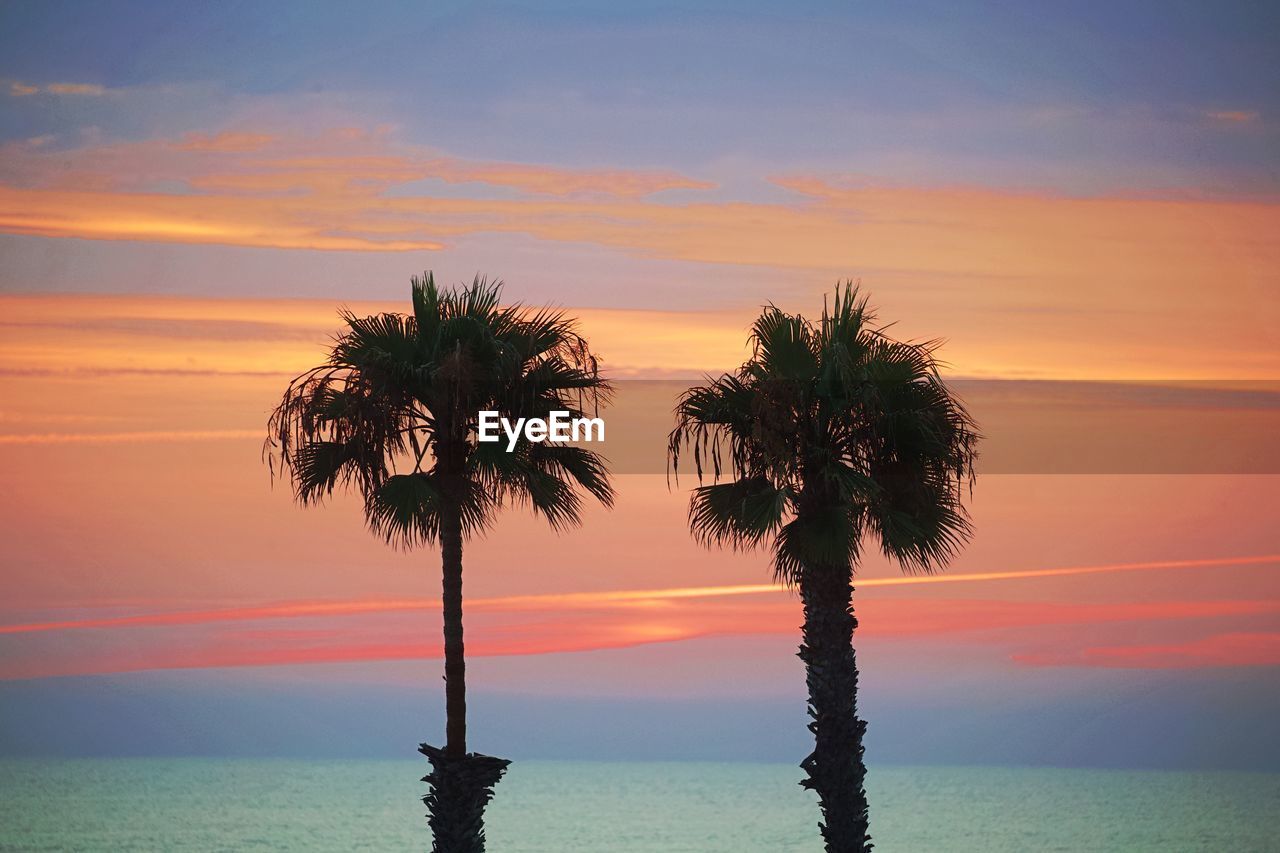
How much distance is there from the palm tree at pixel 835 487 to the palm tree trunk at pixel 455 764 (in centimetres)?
378

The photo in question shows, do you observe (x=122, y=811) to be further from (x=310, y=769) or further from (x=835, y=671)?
(x=835, y=671)

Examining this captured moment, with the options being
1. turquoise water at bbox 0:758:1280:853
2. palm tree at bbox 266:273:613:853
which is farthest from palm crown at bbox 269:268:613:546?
turquoise water at bbox 0:758:1280:853

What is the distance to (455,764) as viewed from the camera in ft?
83.6

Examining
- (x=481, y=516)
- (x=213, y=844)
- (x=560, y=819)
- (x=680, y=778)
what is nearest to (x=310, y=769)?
(x=680, y=778)

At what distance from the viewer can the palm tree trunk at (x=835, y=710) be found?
2536 cm

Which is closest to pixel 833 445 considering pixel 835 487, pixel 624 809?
pixel 835 487

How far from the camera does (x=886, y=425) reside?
25.5 metres

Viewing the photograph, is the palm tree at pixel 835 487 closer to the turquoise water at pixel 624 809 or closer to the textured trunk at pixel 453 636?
the textured trunk at pixel 453 636

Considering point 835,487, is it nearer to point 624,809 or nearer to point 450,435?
point 450,435

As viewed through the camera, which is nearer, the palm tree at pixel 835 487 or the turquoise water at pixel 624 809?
the palm tree at pixel 835 487

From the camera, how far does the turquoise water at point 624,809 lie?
213 ft

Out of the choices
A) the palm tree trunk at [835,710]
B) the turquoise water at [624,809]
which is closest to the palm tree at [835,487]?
the palm tree trunk at [835,710]

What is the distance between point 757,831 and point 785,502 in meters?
47.3

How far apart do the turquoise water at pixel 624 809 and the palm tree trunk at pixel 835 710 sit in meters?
37.0
